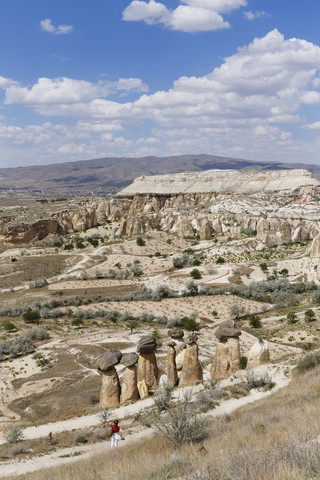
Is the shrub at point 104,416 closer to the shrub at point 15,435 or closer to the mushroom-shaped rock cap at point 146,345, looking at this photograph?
the shrub at point 15,435

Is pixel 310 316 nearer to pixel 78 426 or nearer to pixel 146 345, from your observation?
pixel 146 345

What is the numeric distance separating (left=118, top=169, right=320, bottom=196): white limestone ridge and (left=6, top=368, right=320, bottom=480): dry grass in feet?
274

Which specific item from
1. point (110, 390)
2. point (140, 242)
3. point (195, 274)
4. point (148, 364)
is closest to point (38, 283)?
point (195, 274)

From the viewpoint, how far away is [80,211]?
250ft

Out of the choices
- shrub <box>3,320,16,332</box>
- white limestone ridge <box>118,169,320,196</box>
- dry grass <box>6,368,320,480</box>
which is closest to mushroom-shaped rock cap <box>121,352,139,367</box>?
dry grass <box>6,368,320,480</box>

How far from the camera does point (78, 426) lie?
13.2 m

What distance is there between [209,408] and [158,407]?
1.61 metres

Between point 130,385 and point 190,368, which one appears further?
point 190,368

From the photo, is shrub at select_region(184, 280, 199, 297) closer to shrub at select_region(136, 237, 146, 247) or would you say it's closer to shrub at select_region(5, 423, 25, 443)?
shrub at select_region(136, 237, 146, 247)

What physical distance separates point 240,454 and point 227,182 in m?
98.4

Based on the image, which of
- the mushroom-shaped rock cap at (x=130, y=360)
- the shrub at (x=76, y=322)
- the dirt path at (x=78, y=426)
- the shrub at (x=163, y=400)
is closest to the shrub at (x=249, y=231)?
the shrub at (x=76, y=322)

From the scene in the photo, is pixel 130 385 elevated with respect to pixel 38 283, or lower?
elevated

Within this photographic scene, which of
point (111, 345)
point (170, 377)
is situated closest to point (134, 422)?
point (170, 377)

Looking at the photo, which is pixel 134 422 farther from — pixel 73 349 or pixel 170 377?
pixel 73 349
